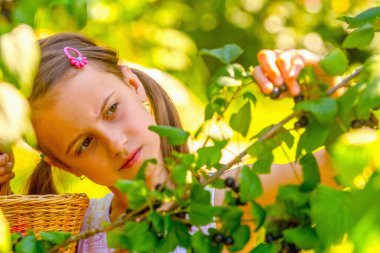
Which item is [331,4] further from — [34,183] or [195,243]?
[195,243]

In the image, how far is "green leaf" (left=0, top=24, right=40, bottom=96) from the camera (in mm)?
815

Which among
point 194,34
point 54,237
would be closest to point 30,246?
point 54,237

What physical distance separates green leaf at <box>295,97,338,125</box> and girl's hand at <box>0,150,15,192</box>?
1229 millimetres

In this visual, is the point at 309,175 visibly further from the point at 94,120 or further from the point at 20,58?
the point at 94,120

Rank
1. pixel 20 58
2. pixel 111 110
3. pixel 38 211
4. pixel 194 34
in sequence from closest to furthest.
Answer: pixel 20 58 < pixel 38 211 < pixel 111 110 < pixel 194 34

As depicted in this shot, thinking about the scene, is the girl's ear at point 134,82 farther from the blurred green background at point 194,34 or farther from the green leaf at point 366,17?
the green leaf at point 366,17

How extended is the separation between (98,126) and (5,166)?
17.1 inches

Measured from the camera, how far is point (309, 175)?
1061 mm

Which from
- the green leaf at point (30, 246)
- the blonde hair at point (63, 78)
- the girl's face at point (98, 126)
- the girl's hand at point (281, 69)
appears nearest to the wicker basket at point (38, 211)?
the girl's face at point (98, 126)

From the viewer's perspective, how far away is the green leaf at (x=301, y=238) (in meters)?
1.00

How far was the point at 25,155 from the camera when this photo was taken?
9.96 feet

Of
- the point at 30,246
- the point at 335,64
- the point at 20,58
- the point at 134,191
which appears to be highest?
the point at 20,58

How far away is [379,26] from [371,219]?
54 centimetres

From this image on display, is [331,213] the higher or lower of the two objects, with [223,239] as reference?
higher
